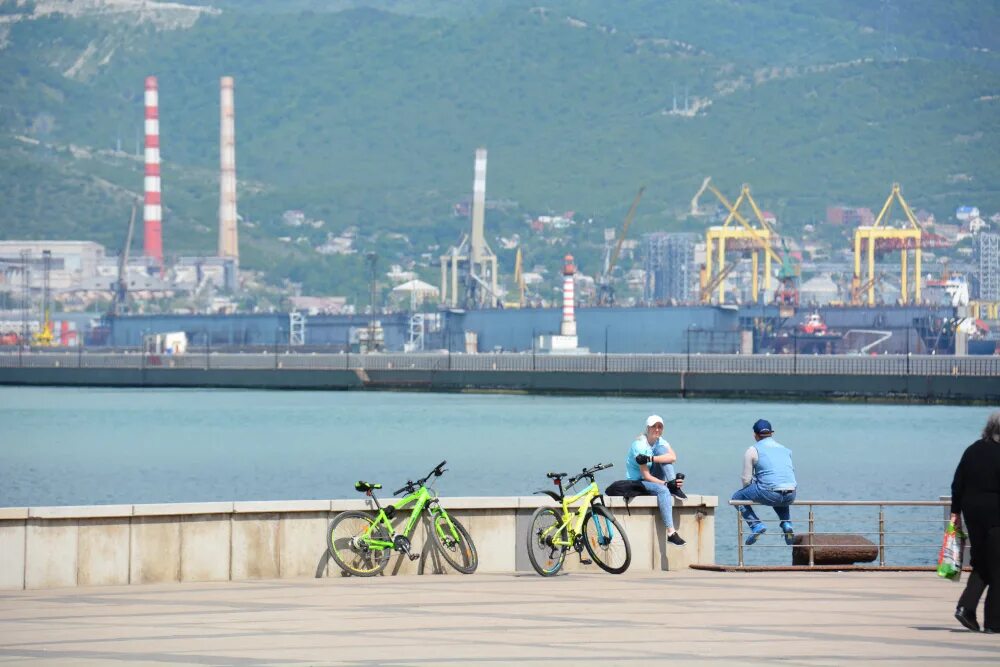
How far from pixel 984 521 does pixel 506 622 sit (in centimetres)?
322

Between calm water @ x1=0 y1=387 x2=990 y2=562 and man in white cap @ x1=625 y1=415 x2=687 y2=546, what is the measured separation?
11.0 metres

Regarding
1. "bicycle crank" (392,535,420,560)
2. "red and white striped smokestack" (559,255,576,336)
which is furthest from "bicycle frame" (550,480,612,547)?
"red and white striped smokestack" (559,255,576,336)

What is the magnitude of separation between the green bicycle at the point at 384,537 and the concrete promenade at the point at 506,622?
8.9 inches

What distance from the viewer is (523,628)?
1207 centimetres

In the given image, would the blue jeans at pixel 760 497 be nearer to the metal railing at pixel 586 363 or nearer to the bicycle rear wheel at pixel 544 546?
the bicycle rear wheel at pixel 544 546

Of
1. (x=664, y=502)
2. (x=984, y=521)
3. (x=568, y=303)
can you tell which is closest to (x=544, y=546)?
(x=664, y=502)

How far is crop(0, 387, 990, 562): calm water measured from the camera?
43.9m

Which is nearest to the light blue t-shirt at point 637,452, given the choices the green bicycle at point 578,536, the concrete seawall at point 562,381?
the green bicycle at point 578,536

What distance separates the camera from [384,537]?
1521cm

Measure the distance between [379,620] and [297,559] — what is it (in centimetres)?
289

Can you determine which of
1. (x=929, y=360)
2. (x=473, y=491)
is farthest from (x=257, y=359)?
(x=473, y=491)

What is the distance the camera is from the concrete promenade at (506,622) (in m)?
11.0

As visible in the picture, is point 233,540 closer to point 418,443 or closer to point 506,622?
point 506,622

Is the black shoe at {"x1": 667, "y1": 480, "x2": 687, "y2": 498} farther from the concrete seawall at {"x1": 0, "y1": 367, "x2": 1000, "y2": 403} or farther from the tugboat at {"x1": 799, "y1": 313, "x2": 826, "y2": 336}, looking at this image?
the tugboat at {"x1": 799, "y1": 313, "x2": 826, "y2": 336}
